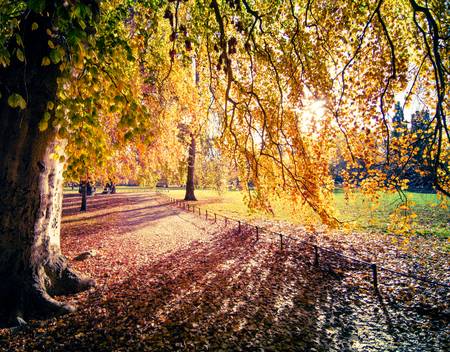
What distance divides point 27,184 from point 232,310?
4.94m

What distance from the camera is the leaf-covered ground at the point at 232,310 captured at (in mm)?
4785

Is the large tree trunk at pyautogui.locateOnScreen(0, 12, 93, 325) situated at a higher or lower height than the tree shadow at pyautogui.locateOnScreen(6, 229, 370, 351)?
higher

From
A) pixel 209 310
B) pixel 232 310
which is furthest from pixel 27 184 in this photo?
pixel 232 310

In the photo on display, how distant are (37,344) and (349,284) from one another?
7323mm

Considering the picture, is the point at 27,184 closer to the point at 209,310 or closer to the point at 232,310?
the point at 209,310

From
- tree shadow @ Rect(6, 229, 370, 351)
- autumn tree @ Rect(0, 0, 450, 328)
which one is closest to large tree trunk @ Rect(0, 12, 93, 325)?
autumn tree @ Rect(0, 0, 450, 328)

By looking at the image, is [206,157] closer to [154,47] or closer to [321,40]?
[154,47]

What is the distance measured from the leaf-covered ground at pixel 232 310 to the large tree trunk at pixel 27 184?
590 millimetres

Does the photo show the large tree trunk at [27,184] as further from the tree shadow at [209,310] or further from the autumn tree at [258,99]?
the tree shadow at [209,310]

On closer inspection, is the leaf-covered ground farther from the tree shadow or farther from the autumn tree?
the autumn tree

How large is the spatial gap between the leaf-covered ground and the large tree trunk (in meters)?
0.59

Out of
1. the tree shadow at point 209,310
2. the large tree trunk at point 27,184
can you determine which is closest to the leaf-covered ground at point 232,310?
the tree shadow at point 209,310

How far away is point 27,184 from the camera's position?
5.10 m

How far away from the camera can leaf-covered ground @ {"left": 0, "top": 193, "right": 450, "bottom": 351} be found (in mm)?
4785
